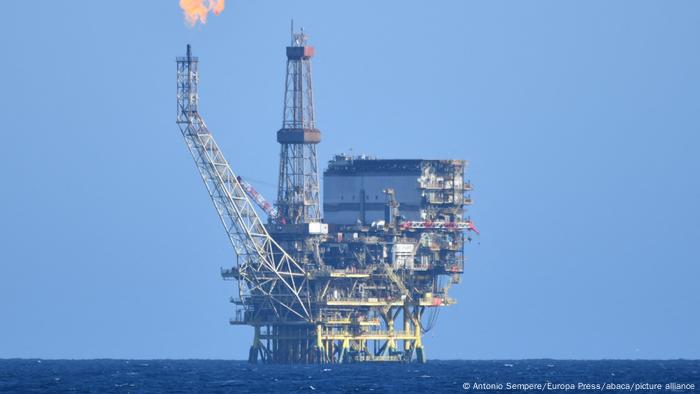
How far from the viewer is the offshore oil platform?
173875 millimetres

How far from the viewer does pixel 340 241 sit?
175125 mm

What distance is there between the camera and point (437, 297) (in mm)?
180000

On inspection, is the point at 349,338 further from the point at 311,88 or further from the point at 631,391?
the point at 631,391

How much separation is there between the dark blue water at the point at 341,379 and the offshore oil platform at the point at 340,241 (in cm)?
478

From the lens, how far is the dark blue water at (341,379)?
469 ft

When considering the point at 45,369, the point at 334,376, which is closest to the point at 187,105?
the point at 334,376

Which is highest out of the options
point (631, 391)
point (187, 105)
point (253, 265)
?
point (187, 105)

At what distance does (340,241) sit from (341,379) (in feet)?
74.9

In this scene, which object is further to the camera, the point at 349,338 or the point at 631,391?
the point at 349,338

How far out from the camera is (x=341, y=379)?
506 feet

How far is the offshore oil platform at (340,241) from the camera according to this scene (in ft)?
570

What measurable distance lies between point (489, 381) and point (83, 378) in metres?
31.6

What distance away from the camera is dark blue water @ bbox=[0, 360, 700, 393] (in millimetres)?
142875

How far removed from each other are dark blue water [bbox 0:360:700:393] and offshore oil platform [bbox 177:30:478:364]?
4781 mm
